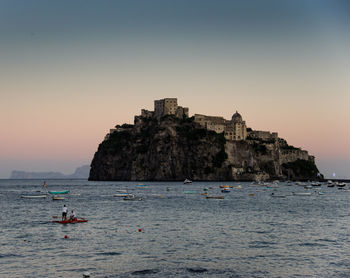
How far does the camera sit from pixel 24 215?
193ft

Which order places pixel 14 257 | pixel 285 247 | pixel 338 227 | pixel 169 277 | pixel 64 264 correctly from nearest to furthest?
pixel 169 277, pixel 64 264, pixel 14 257, pixel 285 247, pixel 338 227

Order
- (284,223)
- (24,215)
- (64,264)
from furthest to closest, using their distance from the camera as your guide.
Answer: (24,215) → (284,223) → (64,264)

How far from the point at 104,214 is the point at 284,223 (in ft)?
80.2

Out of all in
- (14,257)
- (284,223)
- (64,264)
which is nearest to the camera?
(64,264)

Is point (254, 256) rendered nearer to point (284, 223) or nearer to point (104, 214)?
point (284, 223)

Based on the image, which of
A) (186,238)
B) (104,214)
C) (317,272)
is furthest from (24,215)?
(317,272)

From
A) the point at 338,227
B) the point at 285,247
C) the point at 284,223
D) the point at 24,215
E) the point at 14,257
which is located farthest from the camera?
the point at 24,215

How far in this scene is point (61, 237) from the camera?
38.6 metres

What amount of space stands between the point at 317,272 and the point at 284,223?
76.8 feet

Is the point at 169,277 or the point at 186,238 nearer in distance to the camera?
the point at 169,277

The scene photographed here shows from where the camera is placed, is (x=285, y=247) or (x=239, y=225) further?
(x=239, y=225)

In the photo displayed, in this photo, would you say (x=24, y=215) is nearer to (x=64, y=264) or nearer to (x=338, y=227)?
(x=64, y=264)

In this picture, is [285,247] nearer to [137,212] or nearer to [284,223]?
[284,223]

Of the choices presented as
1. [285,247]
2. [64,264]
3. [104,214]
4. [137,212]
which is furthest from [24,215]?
[285,247]
